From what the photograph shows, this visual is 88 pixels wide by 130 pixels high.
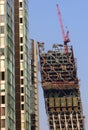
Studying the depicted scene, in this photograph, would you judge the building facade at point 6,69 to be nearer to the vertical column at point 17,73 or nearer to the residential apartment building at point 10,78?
the residential apartment building at point 10,78

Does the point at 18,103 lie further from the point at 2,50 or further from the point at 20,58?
the point at 2,50

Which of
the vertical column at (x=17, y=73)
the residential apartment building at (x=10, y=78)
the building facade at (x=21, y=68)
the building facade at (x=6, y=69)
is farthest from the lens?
the building facade at (x=21, y=68)

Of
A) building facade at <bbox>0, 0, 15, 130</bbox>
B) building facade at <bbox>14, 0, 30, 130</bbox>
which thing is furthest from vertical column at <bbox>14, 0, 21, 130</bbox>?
building facade at <bbox>0, 0, 15, 130</bbox>

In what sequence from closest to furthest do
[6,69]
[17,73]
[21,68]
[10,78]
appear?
[6,69], [10,78], [17,73], [21,68]

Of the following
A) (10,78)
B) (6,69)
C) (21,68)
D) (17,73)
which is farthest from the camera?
(21,68)

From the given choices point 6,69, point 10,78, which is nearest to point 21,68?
point 10,78

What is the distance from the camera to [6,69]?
87125mm

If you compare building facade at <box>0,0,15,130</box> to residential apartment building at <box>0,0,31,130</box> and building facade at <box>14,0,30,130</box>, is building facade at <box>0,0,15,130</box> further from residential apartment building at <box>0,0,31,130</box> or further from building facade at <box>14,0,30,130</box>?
building facade at <box>14,0,30,130</box>

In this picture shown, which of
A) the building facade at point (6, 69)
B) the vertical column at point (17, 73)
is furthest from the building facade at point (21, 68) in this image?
the building facade at point (6, 69)

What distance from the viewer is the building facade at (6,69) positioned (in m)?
85.5

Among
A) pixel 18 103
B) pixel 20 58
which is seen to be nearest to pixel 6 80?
pixel 18 103

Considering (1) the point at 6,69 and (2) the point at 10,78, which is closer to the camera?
(1) the point at 6,69

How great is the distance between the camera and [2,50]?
290ft

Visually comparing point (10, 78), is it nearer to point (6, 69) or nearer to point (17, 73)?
point (6, 69)
